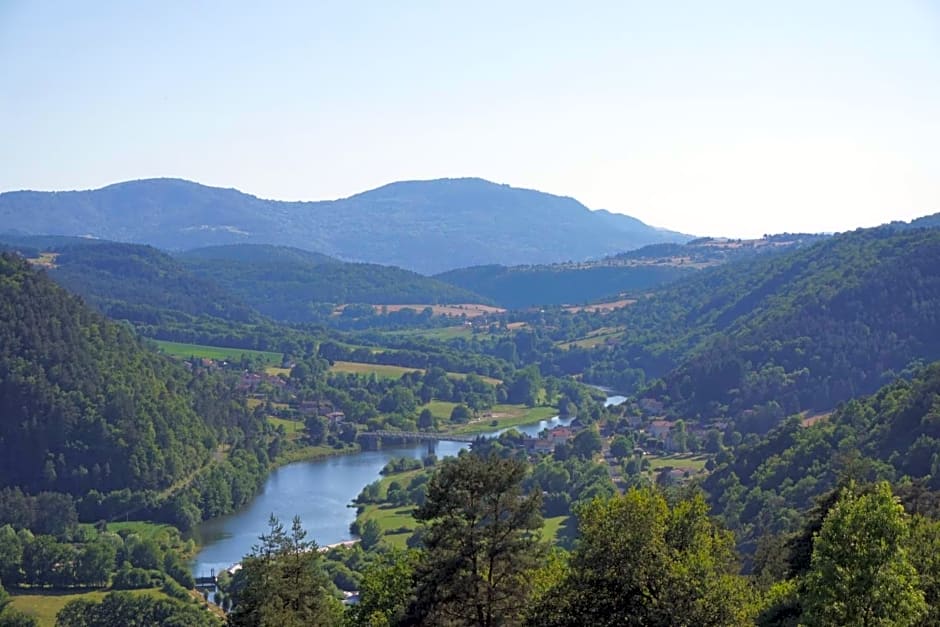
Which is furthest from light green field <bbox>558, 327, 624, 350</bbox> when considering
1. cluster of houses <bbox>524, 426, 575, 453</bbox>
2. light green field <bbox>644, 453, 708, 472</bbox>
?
light green field <bbox>644, 453, 708, 472</bbox>

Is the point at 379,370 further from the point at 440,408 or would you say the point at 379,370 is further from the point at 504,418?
the point at 504,418

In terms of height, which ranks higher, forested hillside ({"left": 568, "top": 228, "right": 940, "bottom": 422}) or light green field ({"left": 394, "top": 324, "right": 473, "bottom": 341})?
forested hillside ({"left": 568, "top": 228, "right": 940, "bottom": 422})

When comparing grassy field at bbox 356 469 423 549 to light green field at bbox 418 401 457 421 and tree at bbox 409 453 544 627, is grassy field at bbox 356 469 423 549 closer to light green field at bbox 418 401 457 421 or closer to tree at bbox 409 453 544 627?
light green field at bbox 418 401 457 421

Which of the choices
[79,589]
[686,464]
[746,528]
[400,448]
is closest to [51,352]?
[400,448]

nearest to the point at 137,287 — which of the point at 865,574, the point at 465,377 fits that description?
the point at 465,377

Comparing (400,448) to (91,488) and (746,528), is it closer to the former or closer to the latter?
(91,488)

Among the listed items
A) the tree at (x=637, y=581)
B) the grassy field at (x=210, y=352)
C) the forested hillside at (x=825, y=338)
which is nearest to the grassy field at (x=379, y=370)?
the grassy field at (x=210, y=352)
